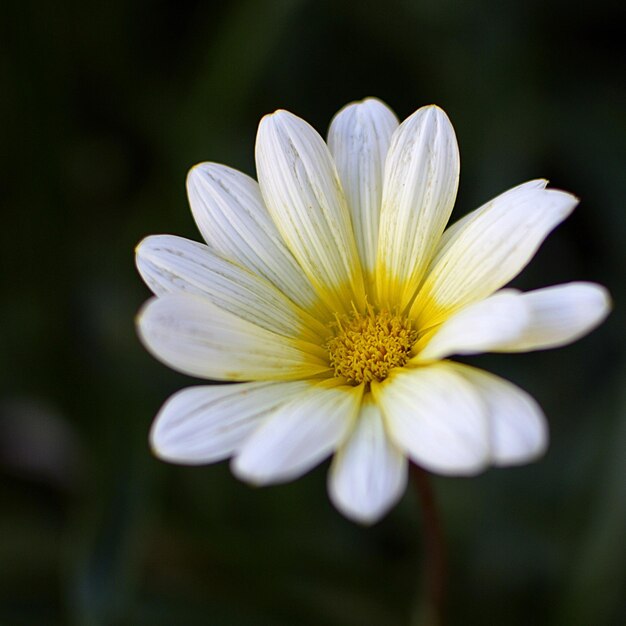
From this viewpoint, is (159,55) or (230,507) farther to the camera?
(159,55)

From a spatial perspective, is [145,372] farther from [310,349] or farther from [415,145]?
[415,145]

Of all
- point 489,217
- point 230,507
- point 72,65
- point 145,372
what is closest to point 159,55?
point 72,65

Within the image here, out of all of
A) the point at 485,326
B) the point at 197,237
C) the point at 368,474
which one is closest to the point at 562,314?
the point at 485,326

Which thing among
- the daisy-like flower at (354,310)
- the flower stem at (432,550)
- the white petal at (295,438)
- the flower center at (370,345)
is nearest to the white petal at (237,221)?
the daisy-like flower at (354,310)

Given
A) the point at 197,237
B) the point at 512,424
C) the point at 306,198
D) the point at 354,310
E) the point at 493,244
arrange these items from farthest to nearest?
the point at 197,237 < the point at 354,310 < the point at 306,198 < the point at 493,244 < the point at 512,424

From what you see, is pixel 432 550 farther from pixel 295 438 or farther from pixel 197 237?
pixel 197 237

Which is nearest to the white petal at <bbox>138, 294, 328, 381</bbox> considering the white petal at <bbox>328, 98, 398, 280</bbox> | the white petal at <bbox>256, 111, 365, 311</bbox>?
the white petal at <bbox>256, 111, 365, 311</bbox>

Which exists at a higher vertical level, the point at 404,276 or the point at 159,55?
the point at 159,55
